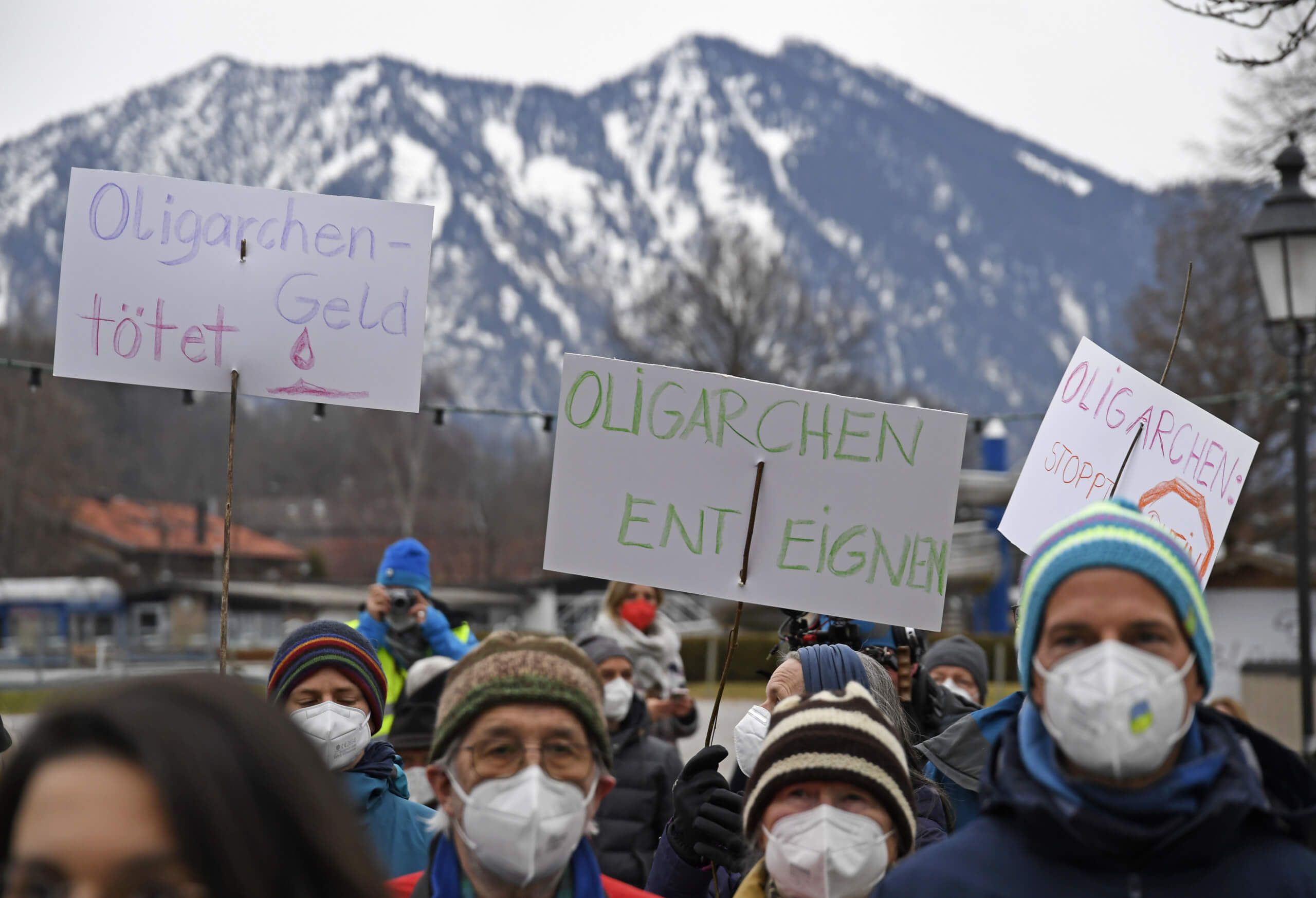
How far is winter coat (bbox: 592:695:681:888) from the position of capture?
6297 millimetres

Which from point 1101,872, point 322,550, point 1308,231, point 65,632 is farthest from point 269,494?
point 1101,872

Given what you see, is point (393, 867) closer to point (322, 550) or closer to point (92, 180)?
point (92, 180)

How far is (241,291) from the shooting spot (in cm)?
519

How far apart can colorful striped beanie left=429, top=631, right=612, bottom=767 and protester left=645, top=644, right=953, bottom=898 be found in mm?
759

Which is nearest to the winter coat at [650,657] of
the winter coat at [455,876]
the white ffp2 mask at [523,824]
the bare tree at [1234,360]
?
the winter coat at [455,876]

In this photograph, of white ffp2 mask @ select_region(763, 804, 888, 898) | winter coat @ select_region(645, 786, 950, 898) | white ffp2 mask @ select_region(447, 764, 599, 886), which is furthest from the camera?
winter coat @ select_region(645, 786, 950, 898)

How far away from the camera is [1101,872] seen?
98.9 inches

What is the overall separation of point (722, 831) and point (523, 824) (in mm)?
1017

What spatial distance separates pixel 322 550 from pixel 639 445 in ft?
236

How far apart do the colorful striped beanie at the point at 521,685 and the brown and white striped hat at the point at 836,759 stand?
14.0 inches

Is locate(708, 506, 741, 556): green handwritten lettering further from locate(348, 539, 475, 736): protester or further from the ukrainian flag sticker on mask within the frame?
locate(348, 539, 475, 736): protester

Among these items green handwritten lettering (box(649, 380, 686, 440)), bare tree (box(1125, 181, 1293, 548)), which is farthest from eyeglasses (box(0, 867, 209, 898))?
bare tree (box(1125, 181, 1293, 548))

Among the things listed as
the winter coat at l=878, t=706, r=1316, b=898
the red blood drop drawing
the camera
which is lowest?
the camera

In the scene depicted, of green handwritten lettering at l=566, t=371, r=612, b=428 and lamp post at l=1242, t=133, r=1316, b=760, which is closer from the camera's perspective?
green handwritten lettering at l=566, t=371, r=612, b=428
